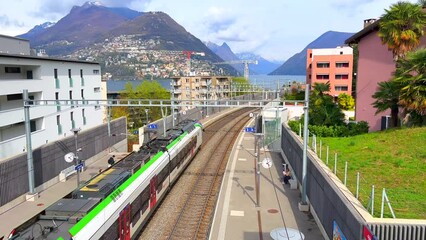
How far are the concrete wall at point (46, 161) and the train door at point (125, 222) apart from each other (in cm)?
953

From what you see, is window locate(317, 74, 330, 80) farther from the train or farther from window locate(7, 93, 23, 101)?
window locate(7, 93, 23, 101)

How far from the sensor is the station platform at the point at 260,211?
650 inches

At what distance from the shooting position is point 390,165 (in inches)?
693

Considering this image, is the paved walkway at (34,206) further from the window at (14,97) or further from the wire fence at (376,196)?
the wire fence at (376,196)

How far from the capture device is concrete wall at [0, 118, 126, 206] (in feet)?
65.8

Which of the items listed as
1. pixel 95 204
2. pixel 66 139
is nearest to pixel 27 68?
A: pixel 66 139

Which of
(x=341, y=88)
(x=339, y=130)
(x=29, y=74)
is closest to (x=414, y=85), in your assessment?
(x=339, y=130)

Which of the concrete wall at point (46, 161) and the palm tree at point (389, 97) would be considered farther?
the palm tree at point (389, 97)

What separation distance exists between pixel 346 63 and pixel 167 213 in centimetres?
6283

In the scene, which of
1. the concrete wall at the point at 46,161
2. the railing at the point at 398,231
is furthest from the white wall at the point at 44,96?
the railing at the point at 398,231

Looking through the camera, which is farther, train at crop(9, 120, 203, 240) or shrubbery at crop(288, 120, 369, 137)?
shrubbery at crop(288, 120, 369, 137)

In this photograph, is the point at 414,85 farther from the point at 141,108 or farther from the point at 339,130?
the point at 141,108

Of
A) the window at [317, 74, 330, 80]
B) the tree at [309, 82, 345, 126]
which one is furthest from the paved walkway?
the window at [317, 74, 330, 80]

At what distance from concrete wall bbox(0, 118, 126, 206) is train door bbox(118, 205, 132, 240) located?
9.53 meters
